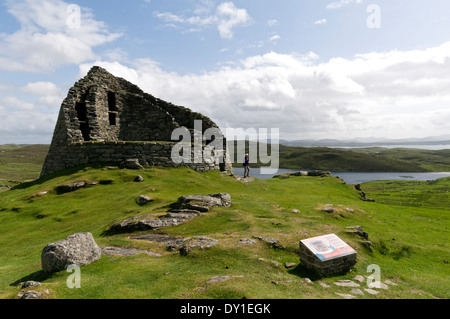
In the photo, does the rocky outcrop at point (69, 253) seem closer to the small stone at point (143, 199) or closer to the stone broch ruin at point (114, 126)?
the small stone at point (143, 199)

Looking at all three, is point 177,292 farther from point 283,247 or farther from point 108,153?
point 108,153

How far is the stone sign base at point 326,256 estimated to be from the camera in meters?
9.32

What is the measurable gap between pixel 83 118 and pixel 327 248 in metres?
34.9

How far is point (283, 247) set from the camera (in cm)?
1151

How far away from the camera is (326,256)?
9.45 metres

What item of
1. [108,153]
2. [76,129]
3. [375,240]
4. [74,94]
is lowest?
[375,240]

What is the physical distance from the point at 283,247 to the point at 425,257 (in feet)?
30.6

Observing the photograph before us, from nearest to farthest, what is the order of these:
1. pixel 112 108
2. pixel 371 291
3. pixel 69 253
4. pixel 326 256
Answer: pixel 371 291
pixel 326 256
pixel 69 253
pixel 112 108

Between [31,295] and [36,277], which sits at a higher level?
[31,295]

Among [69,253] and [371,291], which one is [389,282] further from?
[69,253]

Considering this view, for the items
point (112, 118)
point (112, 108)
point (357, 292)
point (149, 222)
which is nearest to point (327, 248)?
point (357, 292)

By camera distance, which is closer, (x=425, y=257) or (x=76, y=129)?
(x=425, y=257)

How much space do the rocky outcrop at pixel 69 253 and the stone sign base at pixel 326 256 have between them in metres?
9.05

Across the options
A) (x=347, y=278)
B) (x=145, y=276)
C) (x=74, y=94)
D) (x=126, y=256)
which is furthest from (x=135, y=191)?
(x=74, y=94)
